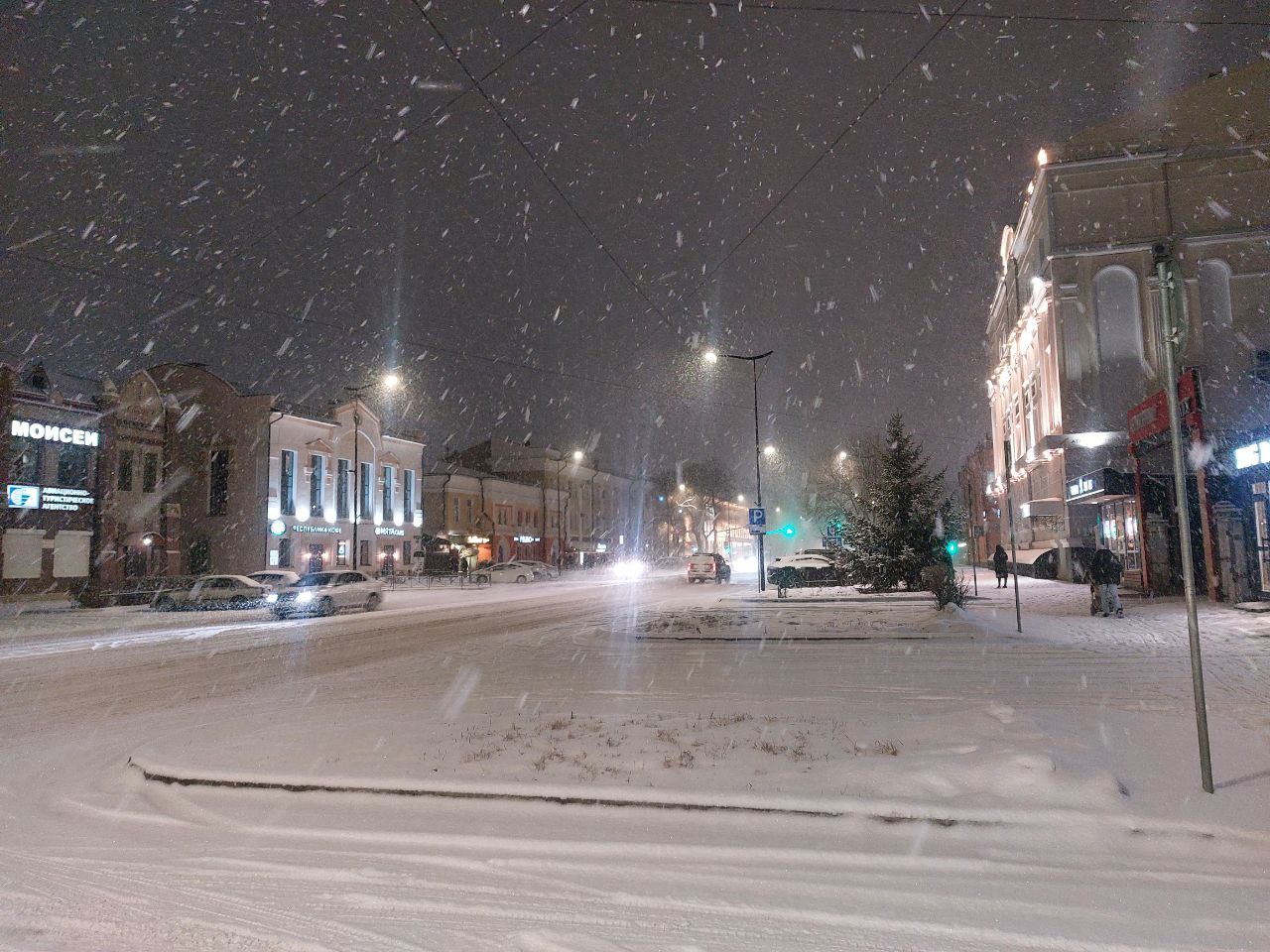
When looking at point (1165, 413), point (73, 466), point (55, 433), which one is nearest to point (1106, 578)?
point (1165, 413)

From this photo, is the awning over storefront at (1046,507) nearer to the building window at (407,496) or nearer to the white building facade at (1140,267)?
the white building facade at (1140,267)

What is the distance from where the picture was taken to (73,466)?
37062mm

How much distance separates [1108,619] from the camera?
60.7ft

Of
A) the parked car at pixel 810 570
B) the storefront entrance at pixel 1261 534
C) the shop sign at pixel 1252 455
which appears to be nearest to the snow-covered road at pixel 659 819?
the shop sign at pixel 1252 455

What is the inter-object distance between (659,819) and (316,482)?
49442mm

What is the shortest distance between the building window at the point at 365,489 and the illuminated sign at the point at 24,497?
832 inches

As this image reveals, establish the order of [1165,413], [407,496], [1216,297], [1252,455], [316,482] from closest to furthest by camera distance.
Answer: [1252,455], [1165,413], [1216,297], [316,482], [407,496]

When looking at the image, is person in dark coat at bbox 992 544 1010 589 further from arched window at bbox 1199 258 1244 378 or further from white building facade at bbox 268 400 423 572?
white building facade at bbox 268 400 423 572

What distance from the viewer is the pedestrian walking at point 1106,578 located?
18.8 meters

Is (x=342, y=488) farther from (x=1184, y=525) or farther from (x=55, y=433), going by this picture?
(x=1184, y=525)

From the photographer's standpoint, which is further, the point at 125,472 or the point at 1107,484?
the point at 125,472

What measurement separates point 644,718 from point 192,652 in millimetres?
12514

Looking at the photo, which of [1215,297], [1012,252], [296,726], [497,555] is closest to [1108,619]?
[296,726]

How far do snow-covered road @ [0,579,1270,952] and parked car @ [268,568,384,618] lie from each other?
15976 mm
